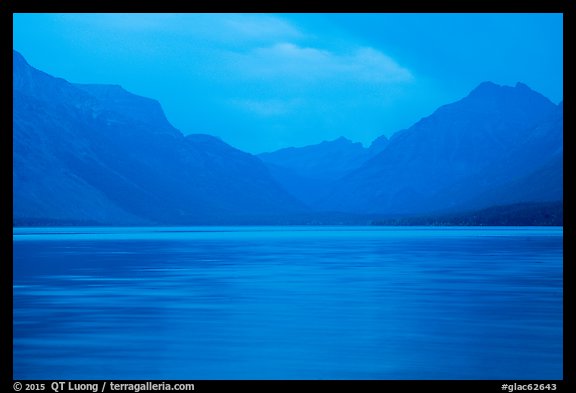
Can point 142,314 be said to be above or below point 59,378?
above

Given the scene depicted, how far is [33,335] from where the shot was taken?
943 inches
